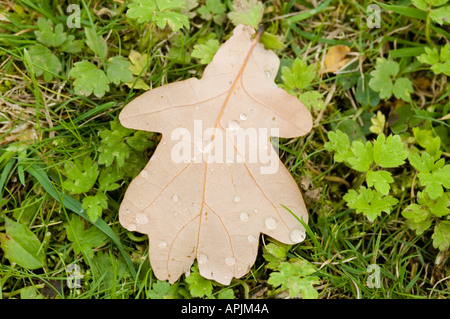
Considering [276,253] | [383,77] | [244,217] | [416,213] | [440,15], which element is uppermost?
[440,15]

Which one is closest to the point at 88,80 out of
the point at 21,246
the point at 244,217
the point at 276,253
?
the point at 21,246

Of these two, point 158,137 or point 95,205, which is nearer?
point 95,205

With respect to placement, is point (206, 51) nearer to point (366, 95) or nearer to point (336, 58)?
point (336, 58)

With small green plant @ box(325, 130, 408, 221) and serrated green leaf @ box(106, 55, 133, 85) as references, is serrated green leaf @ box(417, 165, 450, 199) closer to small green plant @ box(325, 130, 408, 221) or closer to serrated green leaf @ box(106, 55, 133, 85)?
small green plant @ box(325, 130, 408, 221)

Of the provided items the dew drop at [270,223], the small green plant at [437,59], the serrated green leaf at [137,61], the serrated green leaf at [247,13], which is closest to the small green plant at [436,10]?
the small green plant at [437,59]

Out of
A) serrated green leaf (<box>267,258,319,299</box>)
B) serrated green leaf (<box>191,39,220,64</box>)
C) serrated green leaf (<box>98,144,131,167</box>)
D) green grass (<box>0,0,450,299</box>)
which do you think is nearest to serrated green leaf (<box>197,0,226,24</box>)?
green grass (<box>0,0,450,299</box>)
